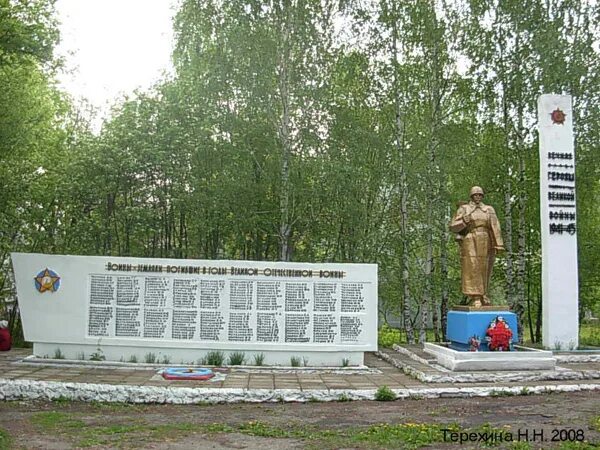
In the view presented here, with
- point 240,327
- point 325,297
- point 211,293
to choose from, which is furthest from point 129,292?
point 325,297

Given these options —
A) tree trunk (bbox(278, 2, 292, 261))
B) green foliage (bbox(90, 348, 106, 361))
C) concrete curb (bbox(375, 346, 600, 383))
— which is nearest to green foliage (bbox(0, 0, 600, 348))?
tree trunk (bbox(278, 2, 292, 261))

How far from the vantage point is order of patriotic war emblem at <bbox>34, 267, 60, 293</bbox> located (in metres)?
10.1

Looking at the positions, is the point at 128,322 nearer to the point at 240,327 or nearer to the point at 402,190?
the point at 240,327

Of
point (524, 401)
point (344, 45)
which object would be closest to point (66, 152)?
point (344, 45)

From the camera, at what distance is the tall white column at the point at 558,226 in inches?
442

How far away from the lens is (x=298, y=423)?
625 cm

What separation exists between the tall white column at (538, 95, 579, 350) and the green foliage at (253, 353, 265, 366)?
526 centimetres

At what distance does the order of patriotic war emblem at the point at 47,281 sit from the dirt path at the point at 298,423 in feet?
10.2

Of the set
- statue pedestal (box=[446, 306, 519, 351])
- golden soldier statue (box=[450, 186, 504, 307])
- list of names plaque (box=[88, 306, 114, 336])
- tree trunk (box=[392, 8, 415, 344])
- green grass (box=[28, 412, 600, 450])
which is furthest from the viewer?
tree trunk (box=[392, 8, 415, 344])

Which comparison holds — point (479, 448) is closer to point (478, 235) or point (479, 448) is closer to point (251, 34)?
point (478, 235)

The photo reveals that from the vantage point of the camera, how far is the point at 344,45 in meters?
13.6

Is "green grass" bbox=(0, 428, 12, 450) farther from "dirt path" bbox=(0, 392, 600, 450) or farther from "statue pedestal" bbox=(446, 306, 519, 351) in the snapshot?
"statue pedestal" bbox=(446, 306, 519, 351)

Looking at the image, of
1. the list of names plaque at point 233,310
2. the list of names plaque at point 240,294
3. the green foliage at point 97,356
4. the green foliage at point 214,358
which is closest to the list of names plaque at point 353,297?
the list of names plaque at point 233,310

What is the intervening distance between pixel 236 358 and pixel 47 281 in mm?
3360
